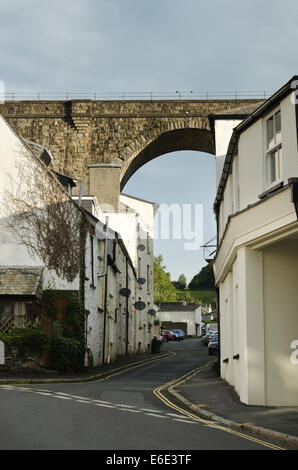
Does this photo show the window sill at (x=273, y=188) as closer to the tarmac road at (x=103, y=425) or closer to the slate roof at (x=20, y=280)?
the tarmac road at (x=103, y=425)

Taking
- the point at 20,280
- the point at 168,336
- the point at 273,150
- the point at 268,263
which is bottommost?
the point at 168,336

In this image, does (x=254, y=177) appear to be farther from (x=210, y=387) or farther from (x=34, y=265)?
(x=34, y=265)

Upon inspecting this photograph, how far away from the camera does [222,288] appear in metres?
22.1

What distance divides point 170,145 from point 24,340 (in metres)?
30.5

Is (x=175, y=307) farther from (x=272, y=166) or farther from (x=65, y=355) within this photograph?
(x=272, y=166)

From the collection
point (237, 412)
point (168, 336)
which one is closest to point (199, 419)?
point (237, 412)

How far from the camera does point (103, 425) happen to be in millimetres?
9648

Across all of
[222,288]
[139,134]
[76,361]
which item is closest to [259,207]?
[222,288]

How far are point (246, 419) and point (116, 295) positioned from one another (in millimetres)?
22733

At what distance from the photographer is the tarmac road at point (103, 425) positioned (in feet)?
26.1

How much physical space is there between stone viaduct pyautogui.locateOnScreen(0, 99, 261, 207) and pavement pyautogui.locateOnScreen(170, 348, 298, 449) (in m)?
29.9

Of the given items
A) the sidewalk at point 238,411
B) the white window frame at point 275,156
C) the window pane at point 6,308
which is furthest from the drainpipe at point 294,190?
the window pane at point 6,308

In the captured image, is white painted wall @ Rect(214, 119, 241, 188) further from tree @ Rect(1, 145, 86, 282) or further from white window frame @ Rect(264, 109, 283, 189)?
white window frame @ Rect(264, 109, 283, 189)

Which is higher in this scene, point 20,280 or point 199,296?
point 199,296
